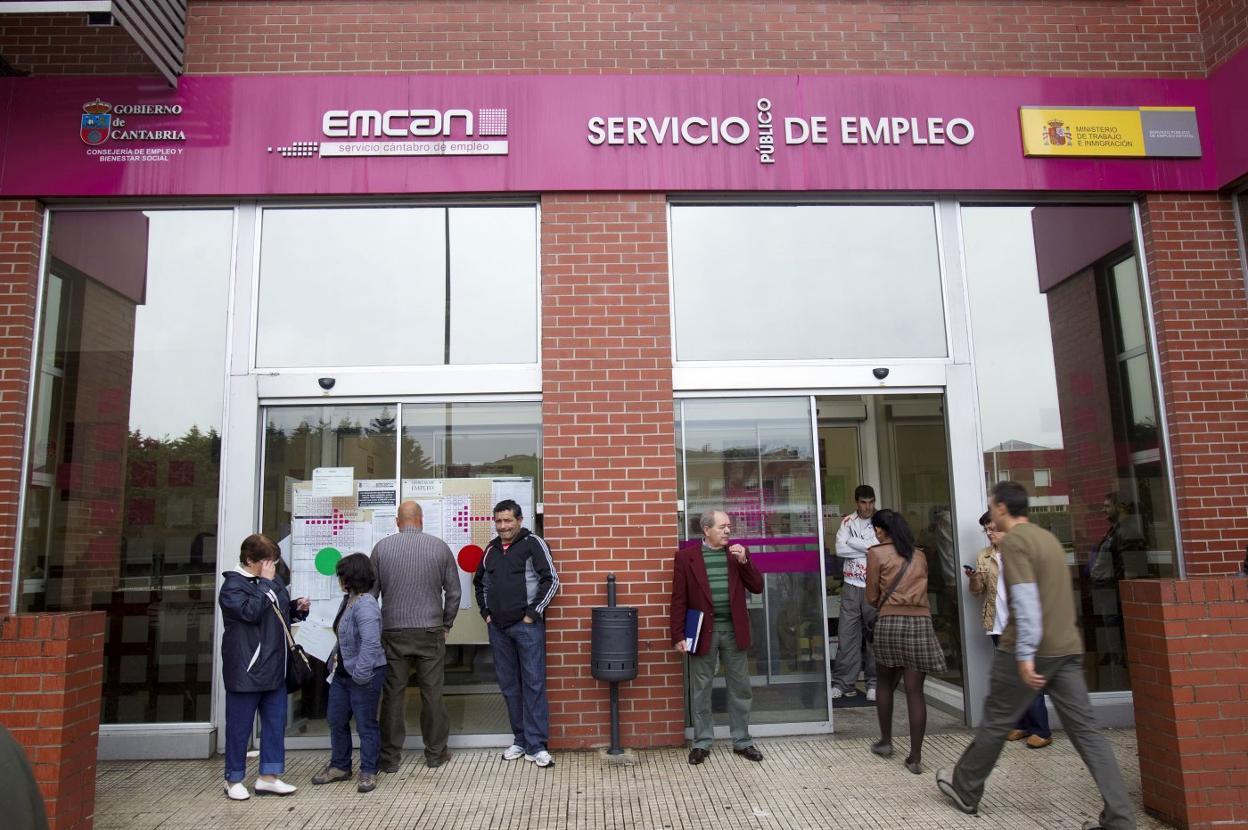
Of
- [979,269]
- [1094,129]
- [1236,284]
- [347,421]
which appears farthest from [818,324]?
[347,421]

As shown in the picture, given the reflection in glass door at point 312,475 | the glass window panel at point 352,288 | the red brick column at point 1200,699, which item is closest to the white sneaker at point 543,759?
the reflection in glass door at point 312,475

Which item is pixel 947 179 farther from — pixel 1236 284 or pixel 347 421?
pixel 347 421

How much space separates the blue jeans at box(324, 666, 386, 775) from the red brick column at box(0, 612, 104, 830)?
5.06 feet

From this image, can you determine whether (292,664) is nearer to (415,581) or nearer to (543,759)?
(415,581)

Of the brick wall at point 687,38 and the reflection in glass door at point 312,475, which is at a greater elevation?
the brick wall at point 687,38

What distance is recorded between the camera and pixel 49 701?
4.10 meters

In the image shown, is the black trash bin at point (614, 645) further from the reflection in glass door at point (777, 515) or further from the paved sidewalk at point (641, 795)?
the reflection in glass door at point (777, 515)

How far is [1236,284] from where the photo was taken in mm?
6789

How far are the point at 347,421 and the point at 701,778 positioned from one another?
3757 millimetres

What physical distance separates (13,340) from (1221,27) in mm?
10104

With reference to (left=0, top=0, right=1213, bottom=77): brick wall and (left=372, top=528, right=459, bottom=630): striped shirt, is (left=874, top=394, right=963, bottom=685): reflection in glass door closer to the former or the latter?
(left=0, top=0, right=1213, bottom=77): brick wall

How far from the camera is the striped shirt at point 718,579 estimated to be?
5.83 meters

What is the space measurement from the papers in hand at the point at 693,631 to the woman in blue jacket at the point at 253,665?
2.66m

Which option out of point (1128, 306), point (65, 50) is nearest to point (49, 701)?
point (65, 50)
